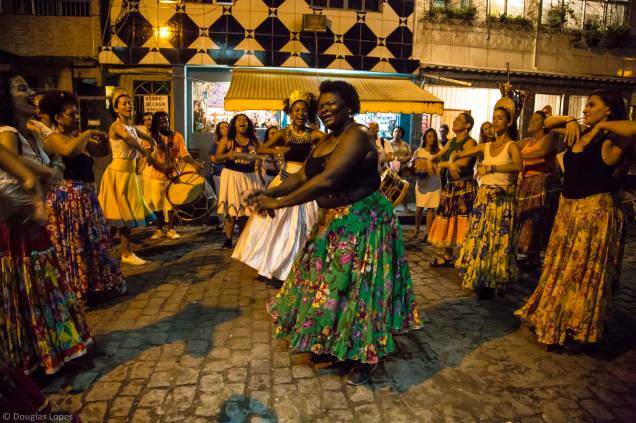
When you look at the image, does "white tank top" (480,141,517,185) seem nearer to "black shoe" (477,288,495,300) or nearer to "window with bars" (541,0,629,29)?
"black shoe" (477,288,495,300)

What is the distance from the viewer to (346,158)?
3031mm

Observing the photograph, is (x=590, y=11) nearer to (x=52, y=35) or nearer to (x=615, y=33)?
(x=615, y=33)

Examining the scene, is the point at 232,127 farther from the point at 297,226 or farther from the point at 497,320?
the point at 497,320

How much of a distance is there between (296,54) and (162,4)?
3520 millimetres

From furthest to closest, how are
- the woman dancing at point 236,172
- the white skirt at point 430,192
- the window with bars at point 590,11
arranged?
the window with bars at point 590,11 → the white skirt at point 430,192 → the woman dancing at point 236,172

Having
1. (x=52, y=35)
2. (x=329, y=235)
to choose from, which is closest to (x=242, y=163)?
(x=329, y=235)

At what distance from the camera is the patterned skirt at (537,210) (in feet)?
22.0

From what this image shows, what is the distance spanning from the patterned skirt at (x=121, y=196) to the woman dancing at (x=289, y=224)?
1.76m

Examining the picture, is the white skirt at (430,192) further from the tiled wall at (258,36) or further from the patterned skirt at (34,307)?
the patterned skirt at (34,307)

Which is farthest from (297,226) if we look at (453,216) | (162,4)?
(162,4)

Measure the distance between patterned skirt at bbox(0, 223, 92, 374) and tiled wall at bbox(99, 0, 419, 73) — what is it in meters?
9.29

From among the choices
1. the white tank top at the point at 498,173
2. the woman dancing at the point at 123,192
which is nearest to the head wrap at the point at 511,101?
the white tank top at the point at 498,173

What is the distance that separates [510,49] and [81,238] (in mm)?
12590

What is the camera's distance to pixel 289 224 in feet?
18.0
